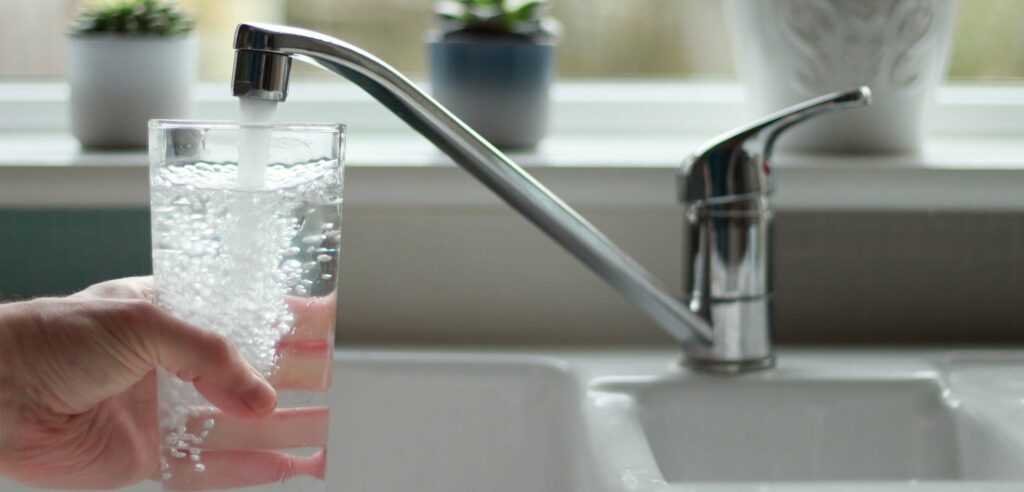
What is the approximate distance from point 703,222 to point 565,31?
1.52ft

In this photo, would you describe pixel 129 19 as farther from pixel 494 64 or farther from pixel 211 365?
pixel 211 365

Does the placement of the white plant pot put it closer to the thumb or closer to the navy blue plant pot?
the navy blue plant pot

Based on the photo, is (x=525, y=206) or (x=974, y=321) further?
(x=974, y=321)

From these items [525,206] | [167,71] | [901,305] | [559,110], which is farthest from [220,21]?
[901,305]

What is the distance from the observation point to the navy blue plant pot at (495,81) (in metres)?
0.99

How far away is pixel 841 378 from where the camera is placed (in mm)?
854

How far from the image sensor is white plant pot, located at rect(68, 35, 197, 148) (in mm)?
985

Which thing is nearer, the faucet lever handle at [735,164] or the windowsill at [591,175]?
the faucet lever handle at [735,164]

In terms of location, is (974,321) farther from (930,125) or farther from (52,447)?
(52,447)

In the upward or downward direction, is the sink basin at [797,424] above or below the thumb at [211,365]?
below

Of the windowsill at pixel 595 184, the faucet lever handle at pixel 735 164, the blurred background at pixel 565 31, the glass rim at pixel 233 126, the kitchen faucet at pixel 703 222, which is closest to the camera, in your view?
the glass rim at pixel 233 126

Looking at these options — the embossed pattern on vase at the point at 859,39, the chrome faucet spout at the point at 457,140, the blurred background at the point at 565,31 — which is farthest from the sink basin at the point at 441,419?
the blurred background at the point at 565,31

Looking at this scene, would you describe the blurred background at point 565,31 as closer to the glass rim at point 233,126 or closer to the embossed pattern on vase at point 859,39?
the embossed pattern on vase at point 859,39

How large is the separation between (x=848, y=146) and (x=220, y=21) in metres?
0.65
